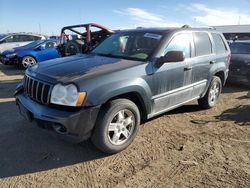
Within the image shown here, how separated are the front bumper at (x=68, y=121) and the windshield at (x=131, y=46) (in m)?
1.44

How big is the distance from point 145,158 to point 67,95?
4.62ft

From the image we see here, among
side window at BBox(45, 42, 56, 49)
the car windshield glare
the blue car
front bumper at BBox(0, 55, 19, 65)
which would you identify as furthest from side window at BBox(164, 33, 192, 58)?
front bumper at BBox(0, 55, 19, 65)

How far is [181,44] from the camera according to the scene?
4.83m

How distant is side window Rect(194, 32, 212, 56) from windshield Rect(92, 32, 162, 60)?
40.0 inches

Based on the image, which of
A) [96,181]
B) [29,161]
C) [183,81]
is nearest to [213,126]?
[183,81]

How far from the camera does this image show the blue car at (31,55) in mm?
12031

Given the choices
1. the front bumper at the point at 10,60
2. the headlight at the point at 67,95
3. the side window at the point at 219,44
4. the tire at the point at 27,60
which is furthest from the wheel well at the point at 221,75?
the front bumper at the point at 10,60

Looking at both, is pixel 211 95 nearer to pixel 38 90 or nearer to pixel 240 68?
pixel 240 68

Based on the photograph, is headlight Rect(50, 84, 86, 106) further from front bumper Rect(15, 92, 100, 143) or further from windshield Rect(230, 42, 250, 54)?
windshield Rect(230, 42, 250, 54)

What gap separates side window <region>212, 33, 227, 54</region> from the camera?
5.93 meters

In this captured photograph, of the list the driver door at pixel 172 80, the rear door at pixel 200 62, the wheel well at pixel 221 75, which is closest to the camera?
the driver door at pixel 172 80

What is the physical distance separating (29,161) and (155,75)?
221 centimetres

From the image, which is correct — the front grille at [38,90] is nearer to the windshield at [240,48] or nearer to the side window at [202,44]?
the side window at [202,44]

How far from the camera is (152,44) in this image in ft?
14.8
